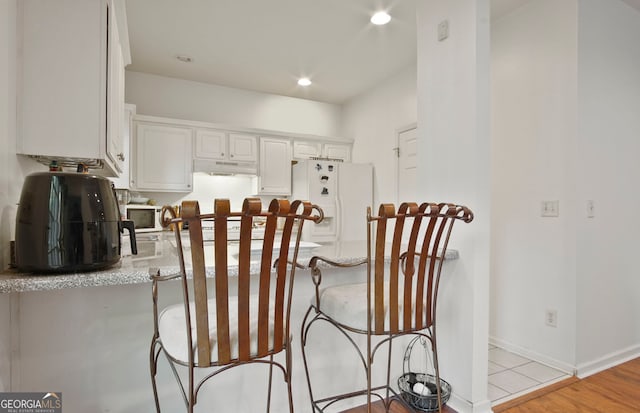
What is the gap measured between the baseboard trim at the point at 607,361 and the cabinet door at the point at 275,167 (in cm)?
343

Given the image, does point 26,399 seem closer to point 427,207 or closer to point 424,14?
point 427,207

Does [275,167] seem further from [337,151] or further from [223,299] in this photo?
[223,299]

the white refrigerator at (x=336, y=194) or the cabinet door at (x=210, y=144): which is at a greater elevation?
the cabinet door at (x=210, y=144)

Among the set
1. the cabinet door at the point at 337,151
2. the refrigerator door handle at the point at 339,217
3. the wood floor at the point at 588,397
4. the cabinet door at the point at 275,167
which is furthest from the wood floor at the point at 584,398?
the cabinet door at the point at 337,151

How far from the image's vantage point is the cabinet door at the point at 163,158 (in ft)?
12.1

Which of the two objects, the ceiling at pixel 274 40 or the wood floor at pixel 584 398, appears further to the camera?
the ceiling at pixel 274 40

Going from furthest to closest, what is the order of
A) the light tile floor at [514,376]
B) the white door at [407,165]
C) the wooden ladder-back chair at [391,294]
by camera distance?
1. the white door at [407,165]
2. the light tile floor at [514,376]
3. the wooden ladder-back chair at [391,294]

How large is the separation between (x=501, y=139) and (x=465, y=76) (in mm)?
1230

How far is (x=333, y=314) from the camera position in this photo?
138 centimetres

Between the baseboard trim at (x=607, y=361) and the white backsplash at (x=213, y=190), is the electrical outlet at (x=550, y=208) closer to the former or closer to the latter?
the baseboard trim at (x=607, y=361)

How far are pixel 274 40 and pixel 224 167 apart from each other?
64.1 inches

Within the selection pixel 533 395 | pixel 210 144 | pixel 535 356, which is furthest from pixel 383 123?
pixel 533 395

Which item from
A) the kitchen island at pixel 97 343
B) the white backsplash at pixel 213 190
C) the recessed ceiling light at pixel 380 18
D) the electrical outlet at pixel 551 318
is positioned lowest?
the electrical outlet at pixel 551 318

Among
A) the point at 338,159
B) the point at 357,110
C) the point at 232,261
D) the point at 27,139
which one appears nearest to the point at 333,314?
the point at 232,261
